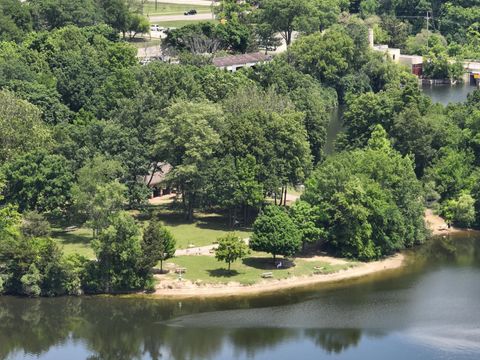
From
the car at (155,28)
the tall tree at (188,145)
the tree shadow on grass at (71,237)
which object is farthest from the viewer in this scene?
the car at (155,28)

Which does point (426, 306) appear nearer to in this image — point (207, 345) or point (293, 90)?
point (207, 345)

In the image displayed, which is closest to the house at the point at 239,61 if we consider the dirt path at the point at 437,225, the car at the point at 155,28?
the car at the point at 155,28

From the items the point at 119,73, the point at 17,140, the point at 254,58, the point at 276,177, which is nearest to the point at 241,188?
the point at 276,177

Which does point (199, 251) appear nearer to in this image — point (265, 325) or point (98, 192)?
point (98, 192)

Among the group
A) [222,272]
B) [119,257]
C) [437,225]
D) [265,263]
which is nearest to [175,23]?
[437,225]

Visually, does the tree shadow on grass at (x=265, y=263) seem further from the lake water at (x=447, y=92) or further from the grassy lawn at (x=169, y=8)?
the grassy lawn at (x=169, y=8)

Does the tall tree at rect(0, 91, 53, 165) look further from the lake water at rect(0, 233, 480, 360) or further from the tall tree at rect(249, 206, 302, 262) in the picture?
the tall tree at rect(249, 206, 302, 262)
